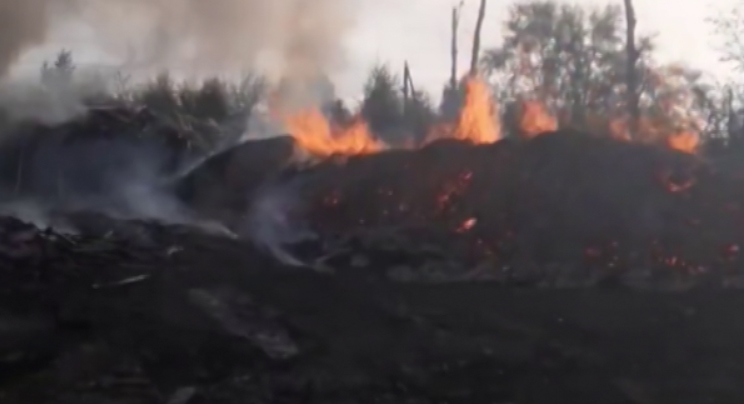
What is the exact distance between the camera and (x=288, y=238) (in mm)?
17359

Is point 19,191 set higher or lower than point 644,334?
higher

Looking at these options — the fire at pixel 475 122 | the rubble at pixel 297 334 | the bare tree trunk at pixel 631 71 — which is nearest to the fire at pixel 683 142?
the bare tree trunk at pixel 631 71

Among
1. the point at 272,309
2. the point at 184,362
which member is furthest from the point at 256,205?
the point at 184,362

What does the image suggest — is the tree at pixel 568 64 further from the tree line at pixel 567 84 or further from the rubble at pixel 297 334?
the rubble at pixel 297 334

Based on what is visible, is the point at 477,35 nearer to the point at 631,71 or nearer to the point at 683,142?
the point at 631,71

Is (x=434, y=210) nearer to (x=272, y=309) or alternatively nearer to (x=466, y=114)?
(x=466, y=114)

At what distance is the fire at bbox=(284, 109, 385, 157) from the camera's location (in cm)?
2000

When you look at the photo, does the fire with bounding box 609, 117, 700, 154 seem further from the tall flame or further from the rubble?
the rubble

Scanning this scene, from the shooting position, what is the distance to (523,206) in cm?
1755

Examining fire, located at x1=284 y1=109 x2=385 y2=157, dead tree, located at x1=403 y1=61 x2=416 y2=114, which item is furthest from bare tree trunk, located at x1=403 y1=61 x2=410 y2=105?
fire, located at x1=284 y1=109 x2=385 y2=157

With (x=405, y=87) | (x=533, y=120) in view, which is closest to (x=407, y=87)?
(x=405, y=87)

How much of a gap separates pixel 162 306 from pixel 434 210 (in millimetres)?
6955

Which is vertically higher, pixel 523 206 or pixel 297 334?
pixel 523 206

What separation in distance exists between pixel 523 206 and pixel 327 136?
5.26 metres
